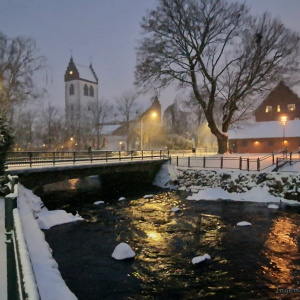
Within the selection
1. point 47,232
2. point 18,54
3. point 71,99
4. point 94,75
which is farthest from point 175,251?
point 94,75

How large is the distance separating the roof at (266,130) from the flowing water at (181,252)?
85.9ft

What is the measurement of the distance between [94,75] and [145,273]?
346 ft

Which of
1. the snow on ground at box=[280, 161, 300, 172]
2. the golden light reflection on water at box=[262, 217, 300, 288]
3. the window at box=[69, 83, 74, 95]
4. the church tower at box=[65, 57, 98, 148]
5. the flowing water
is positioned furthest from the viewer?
the window at box=[69, 83, 74, 95]

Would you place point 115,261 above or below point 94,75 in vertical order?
below

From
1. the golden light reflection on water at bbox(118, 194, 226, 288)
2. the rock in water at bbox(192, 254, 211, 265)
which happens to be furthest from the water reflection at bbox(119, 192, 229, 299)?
the rock in water at bbox(192, 254, 211, 265)

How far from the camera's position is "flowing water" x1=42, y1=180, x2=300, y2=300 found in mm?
7807

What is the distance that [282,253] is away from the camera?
1028 cm

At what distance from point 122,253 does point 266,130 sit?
38.7 metres

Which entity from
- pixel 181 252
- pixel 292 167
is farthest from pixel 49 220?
pixel 292 167

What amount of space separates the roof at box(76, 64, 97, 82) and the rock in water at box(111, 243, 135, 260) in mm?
95298

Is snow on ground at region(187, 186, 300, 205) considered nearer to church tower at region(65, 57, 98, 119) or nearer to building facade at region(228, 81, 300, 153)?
building facade at region(228, 81, 300, 153)

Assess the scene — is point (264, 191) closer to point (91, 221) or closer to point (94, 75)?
point (91, 221)

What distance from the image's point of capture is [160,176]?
1126 inches

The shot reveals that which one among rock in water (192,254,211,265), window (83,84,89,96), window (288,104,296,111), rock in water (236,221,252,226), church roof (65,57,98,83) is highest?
church roof (65,57,98,83)
